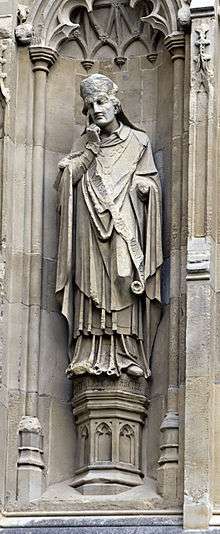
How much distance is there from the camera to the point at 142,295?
69.1 feet

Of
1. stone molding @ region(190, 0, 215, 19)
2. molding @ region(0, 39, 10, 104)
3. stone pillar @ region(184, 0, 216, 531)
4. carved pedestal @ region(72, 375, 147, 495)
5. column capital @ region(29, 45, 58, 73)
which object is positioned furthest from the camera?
column capital @ region(29, 45, 58, 73)

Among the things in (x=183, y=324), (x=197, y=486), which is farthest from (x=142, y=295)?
(x=197, y=486)

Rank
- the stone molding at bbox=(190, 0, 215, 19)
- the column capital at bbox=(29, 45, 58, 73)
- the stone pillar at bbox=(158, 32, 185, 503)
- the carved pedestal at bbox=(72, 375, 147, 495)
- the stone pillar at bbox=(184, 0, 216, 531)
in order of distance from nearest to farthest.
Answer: the stone pillar at bbox=(184, 0, 216, 531) < the stone pillar at bbox=(158, 32, 185, 503) < the carved pedestal at bbox=(72, 375, 147, 495) < the stone molding at bbox=(190, 0, 215, 19) < the column capital at bbox=(29, 45, 58, 73)

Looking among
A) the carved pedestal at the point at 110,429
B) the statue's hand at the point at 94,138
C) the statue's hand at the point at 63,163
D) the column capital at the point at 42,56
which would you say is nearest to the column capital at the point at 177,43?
the statue's hand at the point at 94,138

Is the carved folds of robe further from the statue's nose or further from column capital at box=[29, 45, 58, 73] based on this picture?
column capital at box=[29, 45, 58, 73]

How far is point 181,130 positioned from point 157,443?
2605 millimetres

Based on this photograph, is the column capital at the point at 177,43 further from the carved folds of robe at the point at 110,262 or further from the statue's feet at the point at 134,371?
the statue's feet at the point at 134,371

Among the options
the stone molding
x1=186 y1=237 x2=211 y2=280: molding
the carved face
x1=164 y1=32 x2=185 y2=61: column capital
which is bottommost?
x1=186 y1=237 x2=211 y2=280: molding

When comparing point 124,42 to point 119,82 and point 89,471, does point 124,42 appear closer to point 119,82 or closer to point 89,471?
point 119,82

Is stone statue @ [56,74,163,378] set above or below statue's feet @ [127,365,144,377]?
above

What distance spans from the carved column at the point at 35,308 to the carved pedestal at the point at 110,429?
0.37 m

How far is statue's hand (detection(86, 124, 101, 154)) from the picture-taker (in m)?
21.3

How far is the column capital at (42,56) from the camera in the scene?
859 inches

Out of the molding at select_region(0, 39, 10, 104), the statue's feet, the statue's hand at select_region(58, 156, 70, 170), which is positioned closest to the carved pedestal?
the statue's feet
